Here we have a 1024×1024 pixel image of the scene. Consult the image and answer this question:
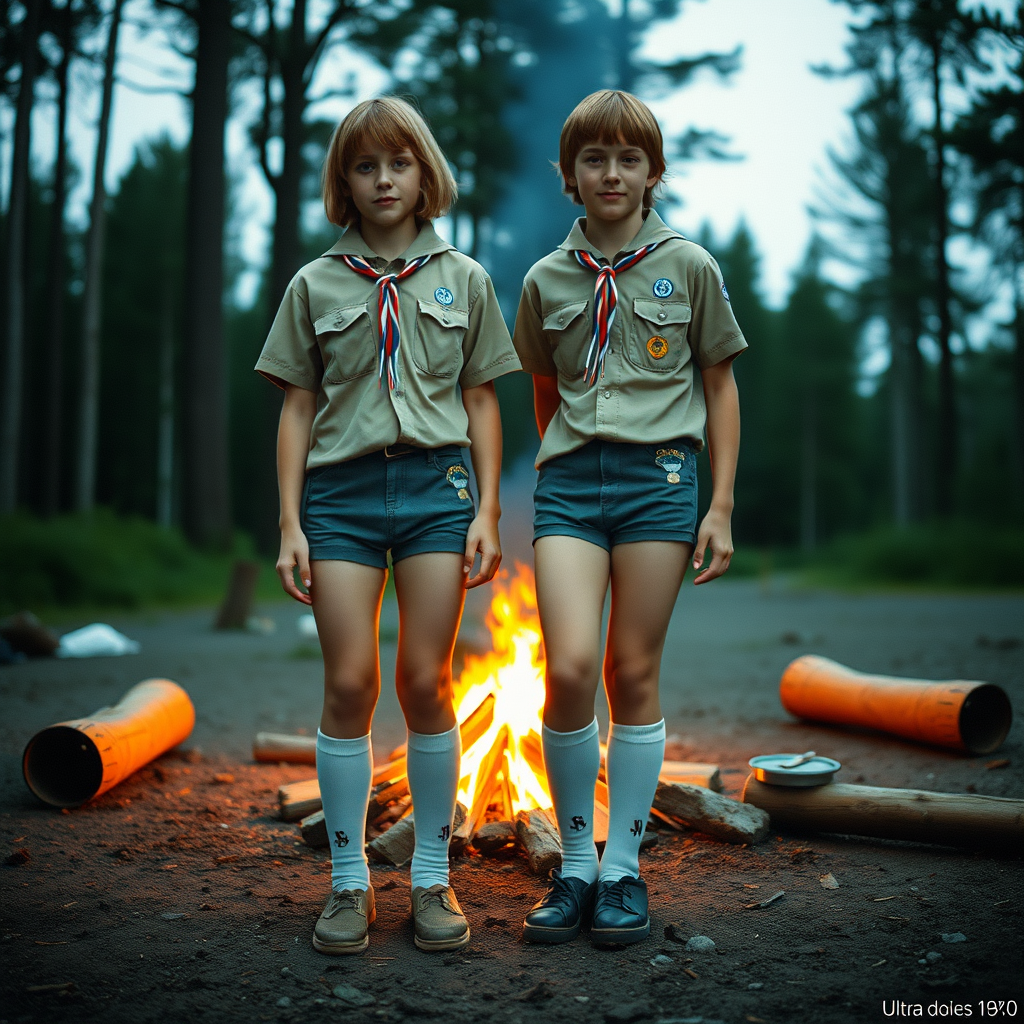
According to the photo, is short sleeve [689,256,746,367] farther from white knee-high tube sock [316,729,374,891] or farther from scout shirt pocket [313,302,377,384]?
white knee-high tube sock [316,729,374,891]

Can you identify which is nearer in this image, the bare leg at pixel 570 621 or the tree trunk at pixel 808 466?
the bare leg at pixel 570 621

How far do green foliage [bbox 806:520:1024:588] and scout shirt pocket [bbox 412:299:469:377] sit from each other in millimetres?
17012

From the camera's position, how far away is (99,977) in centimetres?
248

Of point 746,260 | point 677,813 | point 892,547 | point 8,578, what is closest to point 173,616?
point 8,578

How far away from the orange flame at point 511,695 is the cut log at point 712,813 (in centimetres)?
47

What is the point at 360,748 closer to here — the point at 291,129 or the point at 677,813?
the point at 677,813

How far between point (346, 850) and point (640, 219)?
2046mm

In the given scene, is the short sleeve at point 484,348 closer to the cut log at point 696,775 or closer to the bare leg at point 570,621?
the bare leg at point 570,621

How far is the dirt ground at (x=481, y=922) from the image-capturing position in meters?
2.31

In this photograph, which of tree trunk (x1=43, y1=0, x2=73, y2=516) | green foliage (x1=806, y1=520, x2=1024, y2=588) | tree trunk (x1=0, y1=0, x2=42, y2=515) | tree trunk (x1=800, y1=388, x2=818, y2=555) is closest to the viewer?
tree trunk (x1=0, y1=0, x2=42, y2=515)

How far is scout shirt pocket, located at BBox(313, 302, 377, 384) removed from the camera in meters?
2.78

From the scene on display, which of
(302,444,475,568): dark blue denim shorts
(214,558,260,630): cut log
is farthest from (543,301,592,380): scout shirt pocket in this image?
(214,558,260,630): cut log

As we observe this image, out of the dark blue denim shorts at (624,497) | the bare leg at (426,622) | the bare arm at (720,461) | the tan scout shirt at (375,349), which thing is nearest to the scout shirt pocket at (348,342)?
the tan scout shirt at (375,349)

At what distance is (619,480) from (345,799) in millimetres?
1185
